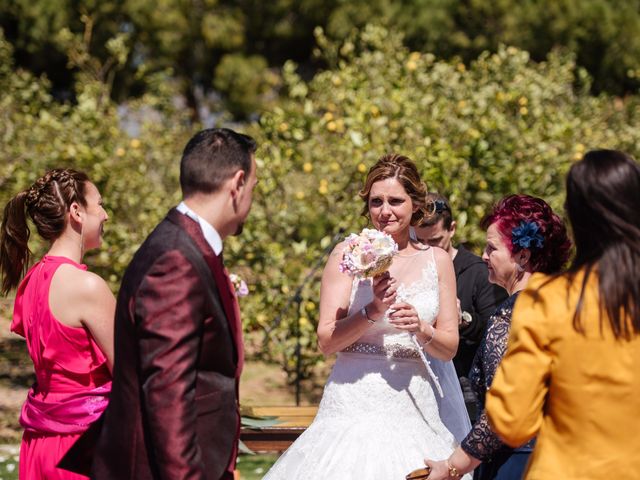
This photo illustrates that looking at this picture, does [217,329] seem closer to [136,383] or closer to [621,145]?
[136,383]

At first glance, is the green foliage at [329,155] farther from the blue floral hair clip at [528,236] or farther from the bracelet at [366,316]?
the blue floral hair clip at [528,236]

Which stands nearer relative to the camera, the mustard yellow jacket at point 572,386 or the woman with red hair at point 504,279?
the mustard yellow jacket at point 572,386

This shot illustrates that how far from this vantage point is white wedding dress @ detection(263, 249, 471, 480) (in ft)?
13.1

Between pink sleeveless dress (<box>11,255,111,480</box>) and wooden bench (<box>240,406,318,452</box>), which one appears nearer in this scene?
pink sleeveless dress (<box>11,255,111,480</box>)

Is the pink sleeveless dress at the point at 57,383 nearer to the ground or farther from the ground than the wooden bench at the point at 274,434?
farther from the ground

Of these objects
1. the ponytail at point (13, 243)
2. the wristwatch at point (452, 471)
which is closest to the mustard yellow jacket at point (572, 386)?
the wristwatch at point (452, 471)

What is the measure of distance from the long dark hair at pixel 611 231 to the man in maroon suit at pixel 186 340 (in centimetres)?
102

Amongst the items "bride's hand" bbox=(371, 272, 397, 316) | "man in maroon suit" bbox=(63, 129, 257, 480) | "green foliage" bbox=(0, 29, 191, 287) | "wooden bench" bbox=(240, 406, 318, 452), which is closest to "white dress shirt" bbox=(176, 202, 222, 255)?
"man in maroon suit" bbox=(63, 129, 257, 480)

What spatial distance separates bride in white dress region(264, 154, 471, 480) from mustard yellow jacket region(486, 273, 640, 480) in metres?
1.45

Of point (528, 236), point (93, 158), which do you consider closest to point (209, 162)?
point (528, 236)

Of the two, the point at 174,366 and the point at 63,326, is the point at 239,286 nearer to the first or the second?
the point at 63,326

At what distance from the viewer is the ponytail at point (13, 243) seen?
3.74m

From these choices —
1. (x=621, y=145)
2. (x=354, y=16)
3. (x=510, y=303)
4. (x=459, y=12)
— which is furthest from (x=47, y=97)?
(x=459, y=12)

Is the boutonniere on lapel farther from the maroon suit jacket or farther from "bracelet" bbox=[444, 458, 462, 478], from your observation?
the maroon suit jacket
